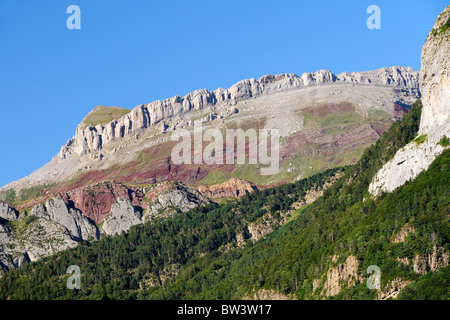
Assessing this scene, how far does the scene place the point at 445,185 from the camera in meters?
178

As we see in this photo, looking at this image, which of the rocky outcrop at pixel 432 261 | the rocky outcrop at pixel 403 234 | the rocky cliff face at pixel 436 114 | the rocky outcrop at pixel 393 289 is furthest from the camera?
the rocky cliff face at pixel 436 114

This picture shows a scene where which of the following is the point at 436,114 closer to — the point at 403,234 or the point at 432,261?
the point at 403,234

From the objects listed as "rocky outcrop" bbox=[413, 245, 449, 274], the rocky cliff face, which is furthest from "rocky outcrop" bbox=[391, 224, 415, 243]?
the rocky cliff face

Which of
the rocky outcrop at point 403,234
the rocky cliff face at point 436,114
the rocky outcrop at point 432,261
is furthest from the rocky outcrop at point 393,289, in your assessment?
the rocky cliff face at point 436,114

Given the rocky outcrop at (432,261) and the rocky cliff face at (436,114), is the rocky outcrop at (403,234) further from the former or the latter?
the rocky cliff face at (436,114)

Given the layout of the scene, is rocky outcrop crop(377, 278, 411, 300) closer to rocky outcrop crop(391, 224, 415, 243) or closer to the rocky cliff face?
rocky outcrop crop(391, 224, 415, 243)

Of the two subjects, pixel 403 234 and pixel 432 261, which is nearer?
pixel 432 261

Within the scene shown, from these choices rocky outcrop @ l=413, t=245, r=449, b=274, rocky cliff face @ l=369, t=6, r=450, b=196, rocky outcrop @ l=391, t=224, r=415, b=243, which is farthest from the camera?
rocky cliff face @ l=369, t=6, r=450, b=196

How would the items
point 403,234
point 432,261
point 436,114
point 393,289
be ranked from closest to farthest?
point 393,289 → point 432,261 → point 403,234 → point 436,114

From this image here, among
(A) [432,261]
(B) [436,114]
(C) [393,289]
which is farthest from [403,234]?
(B) [436,114]
